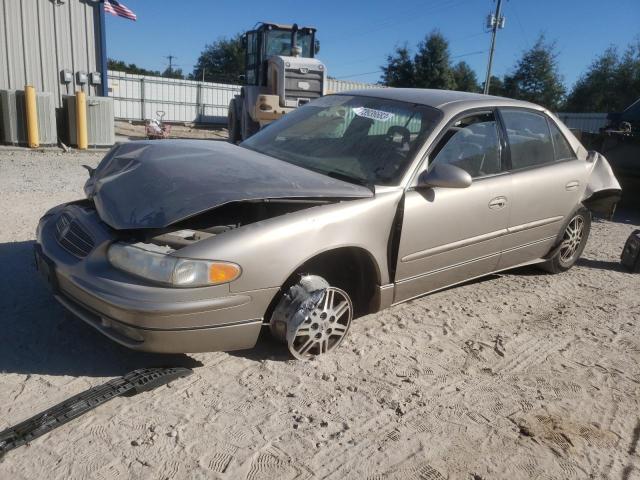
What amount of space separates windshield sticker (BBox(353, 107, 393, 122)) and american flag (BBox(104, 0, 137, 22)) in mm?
12620

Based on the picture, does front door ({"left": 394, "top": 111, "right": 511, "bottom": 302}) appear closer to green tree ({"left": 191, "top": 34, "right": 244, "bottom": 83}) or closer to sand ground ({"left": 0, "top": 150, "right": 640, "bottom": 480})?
sand ground ({"left": 0, "top": 150, "right": 640, "bottom": 480})

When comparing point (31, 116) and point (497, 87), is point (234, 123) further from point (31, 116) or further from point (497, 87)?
point (497, 87)

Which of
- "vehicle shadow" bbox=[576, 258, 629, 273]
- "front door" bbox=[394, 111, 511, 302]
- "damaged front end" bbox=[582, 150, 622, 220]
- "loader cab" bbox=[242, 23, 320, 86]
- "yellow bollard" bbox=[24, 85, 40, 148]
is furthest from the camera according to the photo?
"loader cab" bbox=[242, 23, 320, 86]

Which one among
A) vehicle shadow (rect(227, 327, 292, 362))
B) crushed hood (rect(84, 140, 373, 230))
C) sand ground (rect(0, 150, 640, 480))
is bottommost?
sand ground (rect(0, 150, 640, 480))

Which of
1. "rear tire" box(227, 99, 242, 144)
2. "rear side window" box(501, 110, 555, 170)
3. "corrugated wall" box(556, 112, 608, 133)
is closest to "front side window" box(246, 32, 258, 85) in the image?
"rear tire" box(227, 99, 242, 144)

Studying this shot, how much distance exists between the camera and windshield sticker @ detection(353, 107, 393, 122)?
152 inches

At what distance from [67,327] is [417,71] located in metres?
45.3

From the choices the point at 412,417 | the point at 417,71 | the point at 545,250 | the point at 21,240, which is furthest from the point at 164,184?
the point at 417,71

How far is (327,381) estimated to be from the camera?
9.67 feet

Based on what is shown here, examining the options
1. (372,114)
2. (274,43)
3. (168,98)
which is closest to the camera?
(372,114)

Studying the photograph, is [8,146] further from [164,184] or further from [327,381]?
[327,381]

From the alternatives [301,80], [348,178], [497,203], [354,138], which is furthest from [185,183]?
[301,80]

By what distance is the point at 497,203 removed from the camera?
390 cm

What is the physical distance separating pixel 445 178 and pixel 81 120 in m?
11.9
